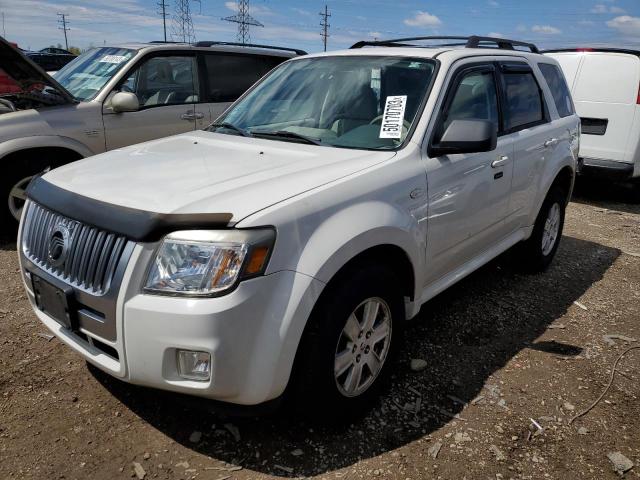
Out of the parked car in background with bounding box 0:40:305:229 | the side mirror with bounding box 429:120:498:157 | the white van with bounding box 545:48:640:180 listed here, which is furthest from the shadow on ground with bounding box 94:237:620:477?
the white van with bounding box 545:48:640:180

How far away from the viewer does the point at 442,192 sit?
3045mm

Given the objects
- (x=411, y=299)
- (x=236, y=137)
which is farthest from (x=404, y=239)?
(x=236, y=137)

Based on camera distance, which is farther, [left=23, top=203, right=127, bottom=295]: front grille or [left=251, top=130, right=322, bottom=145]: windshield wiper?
[left=251, top=130, right=322, bottom=145]: windshield wiper

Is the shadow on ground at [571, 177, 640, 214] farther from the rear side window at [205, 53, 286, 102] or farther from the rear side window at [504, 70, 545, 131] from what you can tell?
the rear side window at [205, 53, 286, 102]

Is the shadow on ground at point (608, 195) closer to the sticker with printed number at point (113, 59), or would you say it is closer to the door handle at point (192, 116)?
the door handle at point (192, 116)

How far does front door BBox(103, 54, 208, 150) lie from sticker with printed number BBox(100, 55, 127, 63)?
21cm

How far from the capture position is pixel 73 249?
234 cm

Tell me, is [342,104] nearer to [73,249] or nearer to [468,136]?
[468,136]

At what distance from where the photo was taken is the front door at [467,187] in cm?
305

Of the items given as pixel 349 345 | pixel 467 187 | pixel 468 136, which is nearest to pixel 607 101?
Answer: pixel 467 187

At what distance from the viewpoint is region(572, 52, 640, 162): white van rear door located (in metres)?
7.40

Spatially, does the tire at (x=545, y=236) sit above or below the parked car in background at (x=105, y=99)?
below

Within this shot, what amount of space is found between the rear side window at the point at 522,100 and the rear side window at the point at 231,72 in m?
3.41

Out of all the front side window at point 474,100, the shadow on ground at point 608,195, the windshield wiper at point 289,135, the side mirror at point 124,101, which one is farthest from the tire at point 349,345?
the shadow on ground at point 608,195
